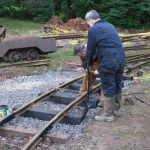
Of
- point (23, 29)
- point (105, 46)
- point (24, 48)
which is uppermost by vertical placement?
point (105, 46)

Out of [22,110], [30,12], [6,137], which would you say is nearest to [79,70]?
[22,110]

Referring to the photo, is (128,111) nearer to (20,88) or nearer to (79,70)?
(20,88)

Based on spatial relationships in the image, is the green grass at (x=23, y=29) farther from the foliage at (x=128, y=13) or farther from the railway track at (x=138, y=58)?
the railway track at (x=138, y=58)

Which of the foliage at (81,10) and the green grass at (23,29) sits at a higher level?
the foliage at (81,10)

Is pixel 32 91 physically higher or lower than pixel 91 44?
lower

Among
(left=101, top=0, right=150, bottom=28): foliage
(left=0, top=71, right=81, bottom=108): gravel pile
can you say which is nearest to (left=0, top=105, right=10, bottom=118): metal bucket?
(left=0, top=71, right=81, bottom=108): gravel pile

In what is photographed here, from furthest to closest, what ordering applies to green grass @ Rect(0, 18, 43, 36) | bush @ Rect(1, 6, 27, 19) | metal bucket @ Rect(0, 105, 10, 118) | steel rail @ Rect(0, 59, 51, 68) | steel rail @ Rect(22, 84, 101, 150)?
bush @ Rect(1, 6, 27, 19) < green grass @ Rect(0, 18, 43, 36) < steel rail @ Rect(0, 59, 51, 68) < metal bucket @ Rect(0, 105, 10, 118) < steel rail @ Rect(22, 84, 101, 150)

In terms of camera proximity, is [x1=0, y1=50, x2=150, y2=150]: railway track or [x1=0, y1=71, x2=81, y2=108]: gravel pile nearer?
[x1=0, y1=50, x2=150, y2=150]: railway track

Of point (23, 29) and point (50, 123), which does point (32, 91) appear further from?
point (23, 29)

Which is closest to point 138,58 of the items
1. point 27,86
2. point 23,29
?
point 27,86

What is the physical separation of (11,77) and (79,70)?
2.46m

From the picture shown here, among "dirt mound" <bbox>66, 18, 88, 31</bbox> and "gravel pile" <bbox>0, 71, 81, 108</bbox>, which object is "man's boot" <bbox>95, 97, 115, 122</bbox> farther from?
"dirt mound" <bbox>66, 18, 88, 31</bbox>

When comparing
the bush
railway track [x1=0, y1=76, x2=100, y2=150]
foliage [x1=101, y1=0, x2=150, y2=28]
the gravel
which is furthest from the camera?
the bush

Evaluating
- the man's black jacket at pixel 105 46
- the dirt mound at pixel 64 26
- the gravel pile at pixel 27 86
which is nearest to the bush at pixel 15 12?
the dirt mound at pixel 64 26
